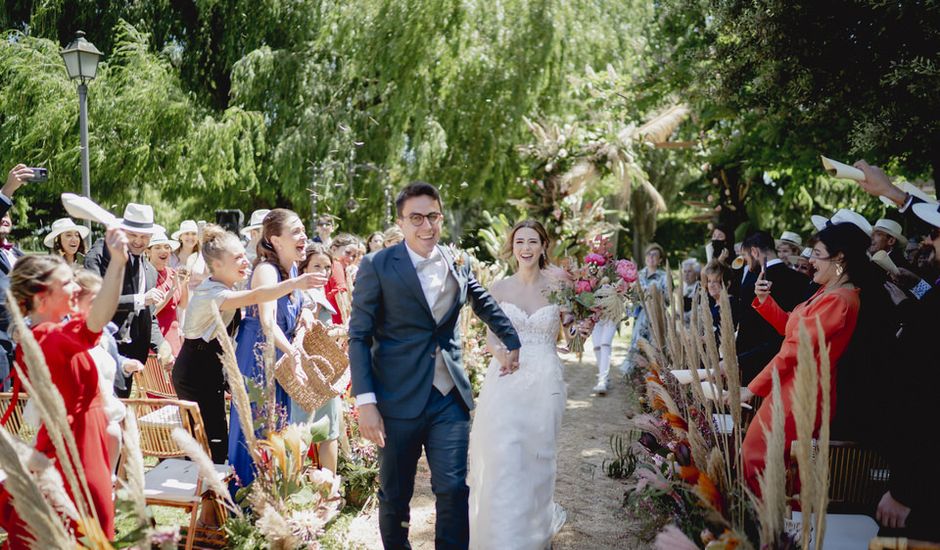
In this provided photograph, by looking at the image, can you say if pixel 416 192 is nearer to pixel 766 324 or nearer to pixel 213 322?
pixel 213 322

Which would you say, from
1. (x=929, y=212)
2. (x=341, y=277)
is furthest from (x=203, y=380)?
(x=929, y=212)

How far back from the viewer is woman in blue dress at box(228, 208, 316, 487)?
4.09 metres

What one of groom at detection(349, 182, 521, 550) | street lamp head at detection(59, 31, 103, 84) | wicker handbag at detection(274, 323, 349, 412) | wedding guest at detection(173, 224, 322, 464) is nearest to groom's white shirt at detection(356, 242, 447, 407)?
groom at detection(349, 182, 521, 550)

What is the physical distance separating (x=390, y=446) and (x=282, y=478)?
52 centimetres

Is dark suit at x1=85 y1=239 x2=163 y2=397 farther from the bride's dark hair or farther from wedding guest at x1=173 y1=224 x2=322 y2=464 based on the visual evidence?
the bride's dark hair

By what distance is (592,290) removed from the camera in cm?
493

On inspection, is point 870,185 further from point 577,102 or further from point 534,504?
point 577,102

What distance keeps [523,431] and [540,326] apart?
77 centimetres

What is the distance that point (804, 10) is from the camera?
5375 millimetres

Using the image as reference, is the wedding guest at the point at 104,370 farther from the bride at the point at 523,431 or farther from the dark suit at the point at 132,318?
the dark suit at the point at 132,318

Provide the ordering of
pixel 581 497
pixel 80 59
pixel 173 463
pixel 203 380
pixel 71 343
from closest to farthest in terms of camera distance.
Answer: pixel 71 343
pixel 173 463
pixel 203 380
pixel 581 497
pixel 80 59

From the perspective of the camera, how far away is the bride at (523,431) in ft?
14.3

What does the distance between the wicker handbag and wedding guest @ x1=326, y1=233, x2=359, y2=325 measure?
1.84 m

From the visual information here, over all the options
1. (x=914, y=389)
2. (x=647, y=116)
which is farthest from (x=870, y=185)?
(x=647, y=116)
